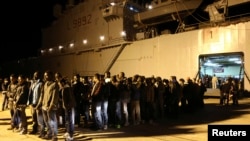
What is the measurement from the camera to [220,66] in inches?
928

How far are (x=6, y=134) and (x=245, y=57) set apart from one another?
41.4 feet

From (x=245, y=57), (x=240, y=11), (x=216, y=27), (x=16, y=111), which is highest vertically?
(x=240, y=11)

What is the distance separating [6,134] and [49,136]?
5.51 ft

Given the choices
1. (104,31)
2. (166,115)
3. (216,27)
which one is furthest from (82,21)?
(166,115)

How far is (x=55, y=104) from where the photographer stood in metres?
7.64

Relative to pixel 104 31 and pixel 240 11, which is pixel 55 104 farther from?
pixel 104 31

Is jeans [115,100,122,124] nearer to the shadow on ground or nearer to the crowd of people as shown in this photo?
the crowd of people

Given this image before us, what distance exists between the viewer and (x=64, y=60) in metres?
31.9

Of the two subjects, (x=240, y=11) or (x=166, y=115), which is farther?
(x=240, y=11)

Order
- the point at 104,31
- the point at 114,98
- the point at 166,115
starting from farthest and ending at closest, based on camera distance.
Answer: the point at 104,31 < the point at 166,115 < the point at 114,98

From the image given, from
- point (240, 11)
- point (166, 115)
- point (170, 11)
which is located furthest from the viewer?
point (170, 11)

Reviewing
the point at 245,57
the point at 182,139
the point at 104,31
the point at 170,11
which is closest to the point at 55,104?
the point at 182,139

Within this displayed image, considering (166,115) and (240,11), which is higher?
(240,11)

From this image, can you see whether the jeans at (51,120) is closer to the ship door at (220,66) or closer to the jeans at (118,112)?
the jeans at (118,112)
